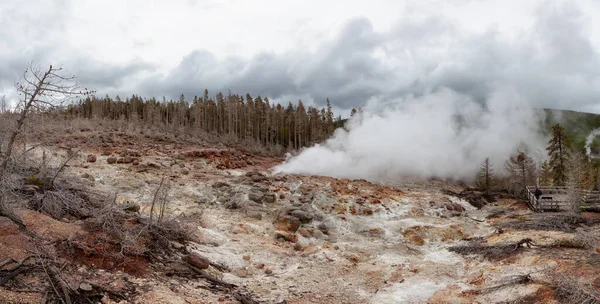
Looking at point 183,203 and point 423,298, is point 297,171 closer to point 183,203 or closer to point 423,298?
point 183,203

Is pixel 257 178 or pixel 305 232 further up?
pixel 257 178

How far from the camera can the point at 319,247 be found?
11.5 meters

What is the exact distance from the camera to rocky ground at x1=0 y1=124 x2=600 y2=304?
6.93 m

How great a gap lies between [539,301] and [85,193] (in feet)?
36.5

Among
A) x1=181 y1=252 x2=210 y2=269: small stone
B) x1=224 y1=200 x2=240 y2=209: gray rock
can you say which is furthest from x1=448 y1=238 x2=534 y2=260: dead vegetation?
x1=224 y1=200 x2=240 y2=209: gray rock

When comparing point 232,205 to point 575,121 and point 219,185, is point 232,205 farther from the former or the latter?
point 575,121

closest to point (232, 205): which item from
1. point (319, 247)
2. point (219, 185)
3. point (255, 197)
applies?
point (255, 197)

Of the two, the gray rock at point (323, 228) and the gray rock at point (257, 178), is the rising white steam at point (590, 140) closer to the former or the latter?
the gray rock at point (257, 178)

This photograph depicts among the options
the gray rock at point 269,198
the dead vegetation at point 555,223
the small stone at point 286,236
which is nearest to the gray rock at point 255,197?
the gray rock at point 269,198

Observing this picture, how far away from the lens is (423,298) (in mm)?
8031

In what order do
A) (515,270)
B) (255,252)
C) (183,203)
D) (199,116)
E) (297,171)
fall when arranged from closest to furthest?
(515,270), (255,252), (183,203), (297,171), (199,116)

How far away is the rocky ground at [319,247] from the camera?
693 cm

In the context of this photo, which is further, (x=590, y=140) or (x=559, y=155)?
(x=590, y=140)

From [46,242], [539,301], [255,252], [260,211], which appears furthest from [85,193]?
[539,301]
